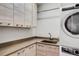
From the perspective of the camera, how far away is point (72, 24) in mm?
1370

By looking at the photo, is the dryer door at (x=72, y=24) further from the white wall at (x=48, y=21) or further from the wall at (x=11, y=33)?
the white wall at (x=48, y=21)

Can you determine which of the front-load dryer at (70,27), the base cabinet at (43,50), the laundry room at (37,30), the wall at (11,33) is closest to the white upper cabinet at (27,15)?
the laundry room at (37,30)

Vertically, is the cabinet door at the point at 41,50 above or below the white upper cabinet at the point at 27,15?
below

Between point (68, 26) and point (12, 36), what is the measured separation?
4.75ft

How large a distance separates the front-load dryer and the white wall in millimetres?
1573

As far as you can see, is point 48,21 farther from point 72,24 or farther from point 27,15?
point 72,24

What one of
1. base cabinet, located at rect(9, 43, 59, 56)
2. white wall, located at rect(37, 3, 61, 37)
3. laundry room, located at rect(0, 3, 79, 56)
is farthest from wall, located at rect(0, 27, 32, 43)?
white wall, located at rect(37, 3, 61, 37)

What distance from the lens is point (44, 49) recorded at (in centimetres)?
245

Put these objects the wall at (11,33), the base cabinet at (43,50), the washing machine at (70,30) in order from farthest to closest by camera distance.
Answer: the base cabinet at (43,50)
the wall at (11,33)
the washing machine at (70,30)

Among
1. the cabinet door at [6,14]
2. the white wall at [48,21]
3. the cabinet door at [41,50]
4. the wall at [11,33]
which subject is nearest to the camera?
the cabinet door at [6,14]

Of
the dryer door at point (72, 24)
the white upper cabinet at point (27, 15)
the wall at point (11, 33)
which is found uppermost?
the white upper cabinet at point (27, 15)

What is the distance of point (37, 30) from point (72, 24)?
2.27 m

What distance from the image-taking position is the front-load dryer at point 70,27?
1.28 metres

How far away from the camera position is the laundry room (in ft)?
4.52
